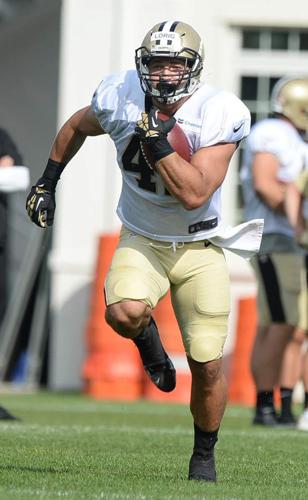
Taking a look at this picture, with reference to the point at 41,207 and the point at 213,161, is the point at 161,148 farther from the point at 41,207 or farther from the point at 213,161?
the point at 41,207

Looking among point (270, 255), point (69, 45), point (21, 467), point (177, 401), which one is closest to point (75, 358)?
point (177, 401)

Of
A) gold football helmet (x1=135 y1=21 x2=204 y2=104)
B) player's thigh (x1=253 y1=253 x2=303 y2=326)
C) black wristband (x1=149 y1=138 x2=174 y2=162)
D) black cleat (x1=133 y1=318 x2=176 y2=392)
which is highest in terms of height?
gold football helmet (x1=135 y1=21 x2=204 y2=104)

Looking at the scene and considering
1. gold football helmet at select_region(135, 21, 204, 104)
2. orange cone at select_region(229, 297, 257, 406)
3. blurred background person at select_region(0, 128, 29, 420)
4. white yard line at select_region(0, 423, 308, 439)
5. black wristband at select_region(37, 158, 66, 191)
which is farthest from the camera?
orange cone at select_region(229, 297, 257, 406)

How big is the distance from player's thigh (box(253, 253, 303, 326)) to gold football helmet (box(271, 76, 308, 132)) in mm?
857

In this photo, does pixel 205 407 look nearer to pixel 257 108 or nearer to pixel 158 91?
pixel 158 91

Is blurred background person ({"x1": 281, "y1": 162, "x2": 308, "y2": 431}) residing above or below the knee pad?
below

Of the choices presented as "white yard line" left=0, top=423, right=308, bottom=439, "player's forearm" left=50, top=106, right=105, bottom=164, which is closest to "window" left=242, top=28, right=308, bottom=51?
"white yard line" left=0, top=423, right=308, bottom=439

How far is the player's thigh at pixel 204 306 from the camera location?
203 inches

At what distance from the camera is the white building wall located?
41.2 ft

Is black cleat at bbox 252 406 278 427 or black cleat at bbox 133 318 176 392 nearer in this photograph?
black cleat at bbox 133 318 176 392

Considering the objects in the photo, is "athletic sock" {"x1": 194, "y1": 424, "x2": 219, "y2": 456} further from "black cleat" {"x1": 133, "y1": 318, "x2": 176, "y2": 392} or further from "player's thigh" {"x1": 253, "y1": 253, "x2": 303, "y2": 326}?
A: "player's thigh" {"x1": 253, "y1": 253, "x2": 303, "y2": 326}

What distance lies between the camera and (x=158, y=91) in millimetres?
5191

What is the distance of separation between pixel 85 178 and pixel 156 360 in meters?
7.39

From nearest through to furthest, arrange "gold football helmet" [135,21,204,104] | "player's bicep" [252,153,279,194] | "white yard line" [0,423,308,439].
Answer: "gold football helmet" [135,21,204,104] < "white yard line" [0,423,308,439] < "player's bicep" [252,153,279,194]
